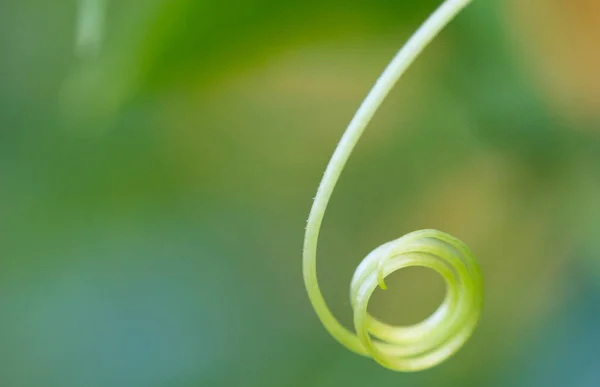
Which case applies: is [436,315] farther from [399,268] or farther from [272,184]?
[272,184]

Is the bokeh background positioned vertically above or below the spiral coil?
above

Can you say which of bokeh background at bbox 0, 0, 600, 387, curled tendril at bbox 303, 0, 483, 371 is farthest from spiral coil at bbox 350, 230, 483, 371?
bokeh background at bbox 0, 0, 600, 387

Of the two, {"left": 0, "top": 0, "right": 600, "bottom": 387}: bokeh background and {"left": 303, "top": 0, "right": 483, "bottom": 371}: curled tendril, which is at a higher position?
{"left": 0, "top": 0, "right": 600, "bottom": 387}: bokeh background

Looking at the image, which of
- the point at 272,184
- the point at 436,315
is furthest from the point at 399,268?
the point at 272,184

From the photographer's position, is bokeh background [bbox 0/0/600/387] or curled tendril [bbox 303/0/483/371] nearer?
curled tendril [bbox 303/0/483/371]

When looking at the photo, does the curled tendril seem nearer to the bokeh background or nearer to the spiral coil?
the spiral coil
